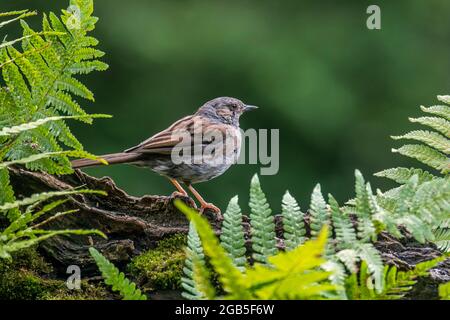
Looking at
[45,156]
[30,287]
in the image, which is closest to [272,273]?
[45,156]

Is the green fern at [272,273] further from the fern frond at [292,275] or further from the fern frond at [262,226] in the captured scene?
the fern frond at [262,226]

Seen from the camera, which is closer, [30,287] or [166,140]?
[30,287]

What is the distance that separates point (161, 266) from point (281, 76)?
39.8 feet

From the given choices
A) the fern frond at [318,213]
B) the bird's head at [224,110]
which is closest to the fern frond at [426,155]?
the fern frond at [318,213]

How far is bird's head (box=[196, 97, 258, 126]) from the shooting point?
305 inches

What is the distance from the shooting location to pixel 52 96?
344 cm

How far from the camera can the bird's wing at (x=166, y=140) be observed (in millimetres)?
6512

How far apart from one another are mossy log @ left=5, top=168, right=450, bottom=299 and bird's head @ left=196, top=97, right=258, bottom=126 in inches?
150

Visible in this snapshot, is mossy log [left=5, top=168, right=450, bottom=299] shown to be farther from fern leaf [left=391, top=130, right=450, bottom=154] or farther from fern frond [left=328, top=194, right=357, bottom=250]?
fern frond [left=328, top=194, right=357, bottom=250]

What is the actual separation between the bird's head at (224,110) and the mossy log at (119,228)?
3.82 m

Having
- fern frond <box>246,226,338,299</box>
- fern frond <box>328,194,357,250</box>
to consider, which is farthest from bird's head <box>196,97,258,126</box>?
fern frond <box>246,226,338,299</box>

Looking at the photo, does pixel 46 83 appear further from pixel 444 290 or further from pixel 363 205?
pixel 444 290

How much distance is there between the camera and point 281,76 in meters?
15.1

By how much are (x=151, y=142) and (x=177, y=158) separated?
238mm
